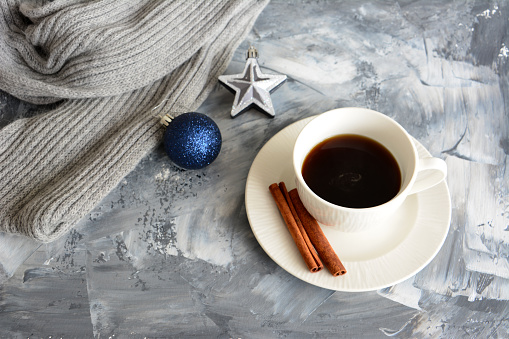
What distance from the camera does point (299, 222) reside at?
0.70 meters

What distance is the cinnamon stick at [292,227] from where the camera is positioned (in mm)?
664

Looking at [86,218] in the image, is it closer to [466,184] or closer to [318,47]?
[318,47]

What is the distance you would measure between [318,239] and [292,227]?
43 millimetres

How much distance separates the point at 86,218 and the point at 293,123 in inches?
15.6

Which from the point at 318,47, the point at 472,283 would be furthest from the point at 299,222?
the point at 318,47

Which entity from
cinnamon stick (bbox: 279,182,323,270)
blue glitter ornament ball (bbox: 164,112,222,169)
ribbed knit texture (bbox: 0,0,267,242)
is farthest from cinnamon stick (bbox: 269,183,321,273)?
ribbed knit texture (bbox: 0,0,267,242)

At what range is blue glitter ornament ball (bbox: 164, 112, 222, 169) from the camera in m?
0.75

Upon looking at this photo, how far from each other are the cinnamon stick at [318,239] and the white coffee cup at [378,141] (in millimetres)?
19

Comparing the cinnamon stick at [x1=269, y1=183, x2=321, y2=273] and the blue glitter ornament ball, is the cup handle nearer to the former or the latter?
the cinnamon stick at [x1=269, y1=183, x2=321, y2=273]

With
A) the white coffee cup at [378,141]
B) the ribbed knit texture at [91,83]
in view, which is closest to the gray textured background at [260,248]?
the ribbed knit texture at [91,83]

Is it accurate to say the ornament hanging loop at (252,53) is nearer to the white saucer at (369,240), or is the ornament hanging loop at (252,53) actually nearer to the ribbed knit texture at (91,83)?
the ribbed knit texture at (91,83)

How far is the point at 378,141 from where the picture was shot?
71cm

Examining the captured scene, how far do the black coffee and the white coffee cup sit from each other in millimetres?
11

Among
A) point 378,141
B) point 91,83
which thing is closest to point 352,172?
point 378,141
